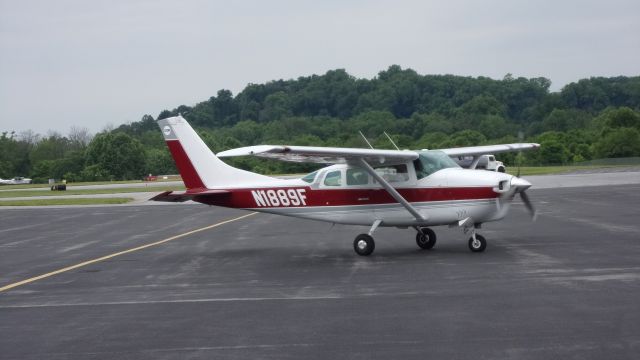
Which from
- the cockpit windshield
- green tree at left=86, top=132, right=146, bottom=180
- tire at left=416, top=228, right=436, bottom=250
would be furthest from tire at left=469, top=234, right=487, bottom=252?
green tree at left=86, top=132, right=146, bottom=180

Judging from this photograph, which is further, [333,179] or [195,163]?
[195,163]

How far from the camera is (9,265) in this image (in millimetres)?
17484

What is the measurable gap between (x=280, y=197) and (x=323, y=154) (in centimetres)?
227

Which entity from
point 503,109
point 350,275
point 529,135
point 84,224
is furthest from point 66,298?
point 503,109

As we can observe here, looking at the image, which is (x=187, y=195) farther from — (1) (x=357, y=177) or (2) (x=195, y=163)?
(1) (x=357, y=177)

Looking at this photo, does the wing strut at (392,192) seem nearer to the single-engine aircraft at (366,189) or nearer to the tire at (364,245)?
the single-engine aircraft at (366,189)

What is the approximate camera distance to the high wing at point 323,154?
14.6 m

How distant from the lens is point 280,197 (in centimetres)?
1767

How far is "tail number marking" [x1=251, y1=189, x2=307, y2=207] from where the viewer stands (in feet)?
57.6

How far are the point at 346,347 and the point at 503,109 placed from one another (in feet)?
476

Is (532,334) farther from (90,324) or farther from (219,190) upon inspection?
(219,190)

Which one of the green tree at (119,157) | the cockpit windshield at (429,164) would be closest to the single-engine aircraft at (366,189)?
the cockpit windshield at (429,164)

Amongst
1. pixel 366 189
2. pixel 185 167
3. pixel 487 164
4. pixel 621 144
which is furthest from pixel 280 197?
pixel 621 144

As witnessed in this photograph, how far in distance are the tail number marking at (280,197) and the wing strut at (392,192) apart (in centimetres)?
178
